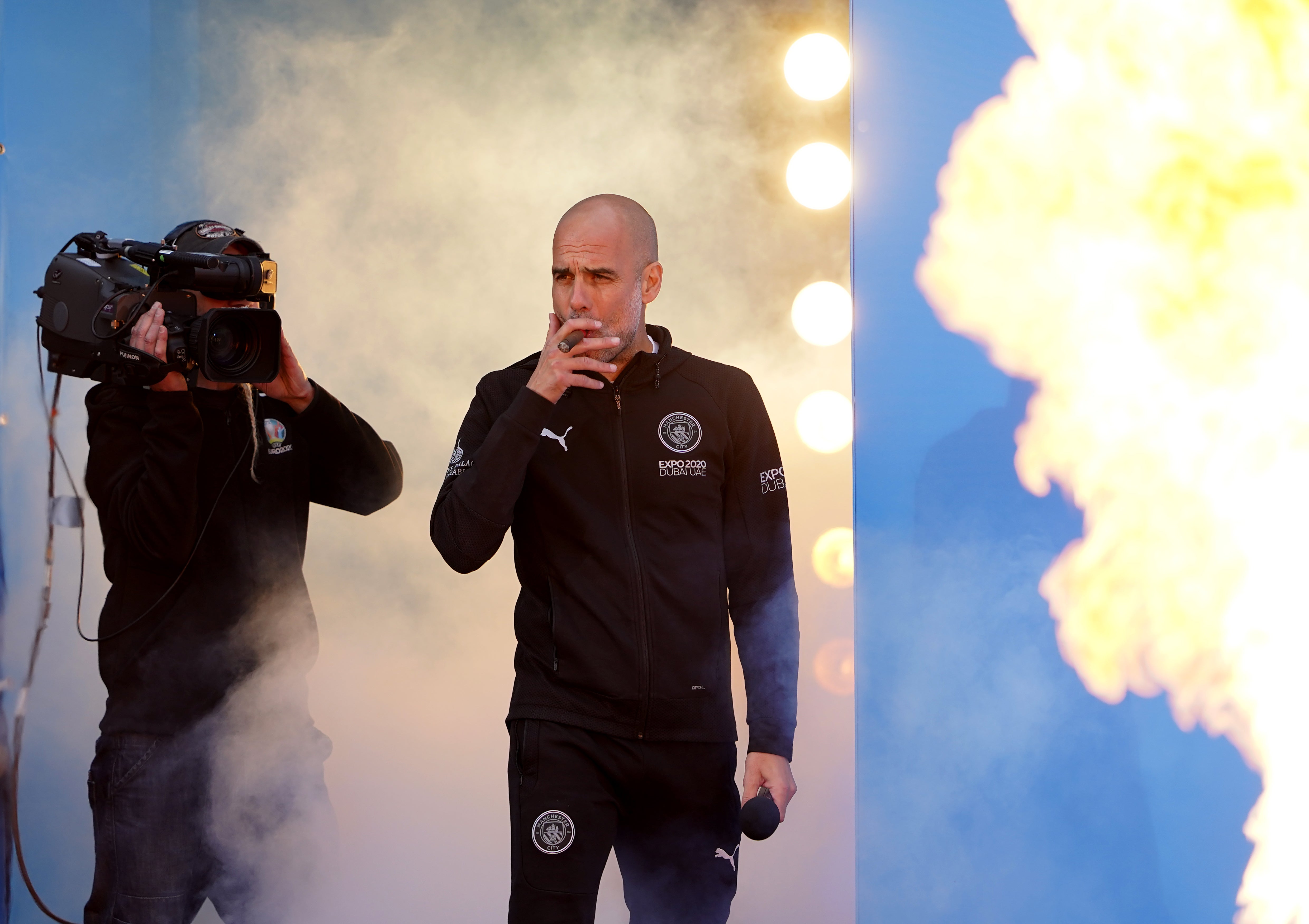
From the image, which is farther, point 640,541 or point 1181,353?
point 1181,353

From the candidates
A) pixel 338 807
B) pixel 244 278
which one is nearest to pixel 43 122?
pixel 244 278

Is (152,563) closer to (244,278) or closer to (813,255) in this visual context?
(244,278)

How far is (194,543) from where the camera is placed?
220 centimetres

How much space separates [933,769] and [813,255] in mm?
1348

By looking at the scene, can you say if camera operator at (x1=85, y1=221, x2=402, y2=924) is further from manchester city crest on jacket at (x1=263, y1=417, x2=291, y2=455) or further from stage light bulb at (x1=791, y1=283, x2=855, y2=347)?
stage light bulb at (x1=791, y1=283, x2=855, y2=347)

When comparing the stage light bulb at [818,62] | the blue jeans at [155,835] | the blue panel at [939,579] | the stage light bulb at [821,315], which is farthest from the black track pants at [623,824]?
the stage light bulb at [818,62]

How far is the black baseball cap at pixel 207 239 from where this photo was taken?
234cm

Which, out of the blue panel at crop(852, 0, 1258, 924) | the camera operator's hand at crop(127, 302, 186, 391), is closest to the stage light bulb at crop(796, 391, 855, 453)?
the blue panel at crop(852, 0, 1258, 924)

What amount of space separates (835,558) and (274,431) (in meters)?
1.41

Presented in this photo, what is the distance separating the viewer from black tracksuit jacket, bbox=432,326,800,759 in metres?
2.05

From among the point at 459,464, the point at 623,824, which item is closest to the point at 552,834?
the point at 623,824

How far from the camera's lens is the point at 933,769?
2.32m

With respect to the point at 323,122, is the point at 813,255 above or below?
Answer: below

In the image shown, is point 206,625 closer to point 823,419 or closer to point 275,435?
point 275,435
